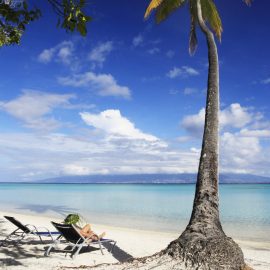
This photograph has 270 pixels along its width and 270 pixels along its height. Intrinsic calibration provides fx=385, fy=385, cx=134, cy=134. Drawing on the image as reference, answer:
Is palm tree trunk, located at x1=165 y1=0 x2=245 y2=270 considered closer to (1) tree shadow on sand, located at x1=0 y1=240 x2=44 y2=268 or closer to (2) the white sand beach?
(2) the white sand beach

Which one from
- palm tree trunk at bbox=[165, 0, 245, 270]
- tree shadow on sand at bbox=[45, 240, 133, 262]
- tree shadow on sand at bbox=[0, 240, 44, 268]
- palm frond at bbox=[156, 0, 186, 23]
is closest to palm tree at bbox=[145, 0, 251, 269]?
palm tree trunk at bbox=[165, 0, 245, 270]

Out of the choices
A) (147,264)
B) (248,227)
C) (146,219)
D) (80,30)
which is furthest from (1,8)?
(146,219)

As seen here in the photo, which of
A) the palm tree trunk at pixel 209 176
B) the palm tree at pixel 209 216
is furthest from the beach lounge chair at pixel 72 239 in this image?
the palm tree trunk at pixel 209 176

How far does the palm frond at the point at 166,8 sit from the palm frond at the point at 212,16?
699 millimetres

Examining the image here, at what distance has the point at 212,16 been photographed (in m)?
11.2

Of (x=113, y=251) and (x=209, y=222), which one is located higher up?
(x=209, y=222)

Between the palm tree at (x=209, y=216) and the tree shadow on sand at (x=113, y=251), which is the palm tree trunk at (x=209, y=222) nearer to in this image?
the palm tree at (x=209, y=216)

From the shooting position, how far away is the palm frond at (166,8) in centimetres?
1113

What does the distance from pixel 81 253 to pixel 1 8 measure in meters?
6.18

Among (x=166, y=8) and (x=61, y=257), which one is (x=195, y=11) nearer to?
(x=166, y=8)

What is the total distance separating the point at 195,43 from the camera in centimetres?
1299

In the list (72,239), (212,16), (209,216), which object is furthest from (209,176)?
(212,16)

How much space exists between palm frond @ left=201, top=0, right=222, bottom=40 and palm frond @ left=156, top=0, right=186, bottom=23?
0.70 meters

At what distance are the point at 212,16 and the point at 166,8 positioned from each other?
136 centimetres
